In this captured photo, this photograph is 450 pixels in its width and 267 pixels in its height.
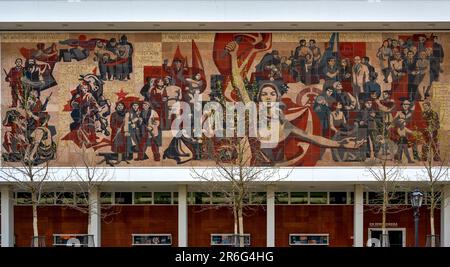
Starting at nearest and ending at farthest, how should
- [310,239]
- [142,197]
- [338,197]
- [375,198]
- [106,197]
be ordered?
[375,198] < [310,239] < [338,197] < [106,197] < [142,197]

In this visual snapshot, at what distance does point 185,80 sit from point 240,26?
9.92 ft

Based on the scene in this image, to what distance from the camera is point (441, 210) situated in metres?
27.1

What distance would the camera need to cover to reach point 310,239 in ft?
92.2

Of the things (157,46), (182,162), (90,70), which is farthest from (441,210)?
(90,70)

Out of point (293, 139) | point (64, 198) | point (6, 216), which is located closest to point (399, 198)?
point (293, 139)

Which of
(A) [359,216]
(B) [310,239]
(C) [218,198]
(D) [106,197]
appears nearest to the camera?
(A) [359,216]

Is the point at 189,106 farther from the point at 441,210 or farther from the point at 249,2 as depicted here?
the point at 441,210

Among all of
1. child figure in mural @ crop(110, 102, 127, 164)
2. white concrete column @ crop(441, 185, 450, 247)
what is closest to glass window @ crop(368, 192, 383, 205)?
white concrete column @ crop(441, 185, 450, 247)

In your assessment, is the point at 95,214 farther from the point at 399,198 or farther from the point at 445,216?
the point at 445,216

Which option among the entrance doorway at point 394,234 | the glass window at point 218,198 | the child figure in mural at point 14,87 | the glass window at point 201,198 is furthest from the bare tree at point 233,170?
the child figure in mural at point 14,87

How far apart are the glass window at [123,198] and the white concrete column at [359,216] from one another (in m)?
9.54

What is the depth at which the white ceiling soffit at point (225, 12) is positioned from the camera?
2494 cm

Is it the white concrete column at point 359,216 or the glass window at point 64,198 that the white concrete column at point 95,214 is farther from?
the white concrete column at point 359,216

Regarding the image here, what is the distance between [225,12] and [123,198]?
9.29 metres
